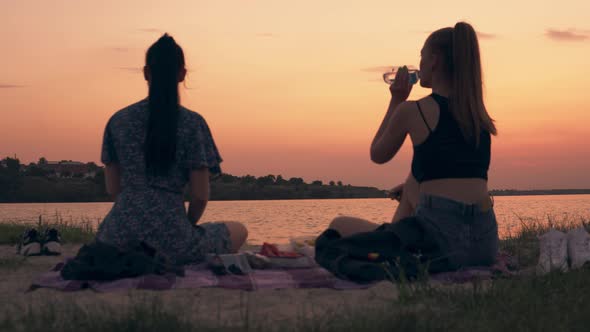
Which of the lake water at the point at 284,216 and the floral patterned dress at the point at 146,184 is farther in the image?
the lake water at the point at 284,216

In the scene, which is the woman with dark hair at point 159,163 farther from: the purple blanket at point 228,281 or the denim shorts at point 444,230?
the denim shorts at point 444,230

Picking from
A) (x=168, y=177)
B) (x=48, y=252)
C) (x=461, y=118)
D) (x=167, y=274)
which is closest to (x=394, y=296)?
(x=461, y=118)

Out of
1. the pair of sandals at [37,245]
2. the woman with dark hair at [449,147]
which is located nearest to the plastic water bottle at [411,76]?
the woman with dark hair at [449,147]

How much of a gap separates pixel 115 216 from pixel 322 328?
2.74m

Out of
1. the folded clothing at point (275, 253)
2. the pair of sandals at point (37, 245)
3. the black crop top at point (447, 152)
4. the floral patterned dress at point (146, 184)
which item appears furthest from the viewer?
the pair of sandals at point (37, 245)

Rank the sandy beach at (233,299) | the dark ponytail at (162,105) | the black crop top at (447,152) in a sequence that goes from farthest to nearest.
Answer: the dark ponytail at (162,105) < the black crop top at (447,152) < the sandy beach at (233,299)

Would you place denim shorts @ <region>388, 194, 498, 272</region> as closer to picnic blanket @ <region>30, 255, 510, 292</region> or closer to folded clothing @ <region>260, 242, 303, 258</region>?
picnic blanket @ <region>30, 255, 510, 292</region>

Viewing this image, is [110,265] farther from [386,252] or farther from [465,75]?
[465,75]

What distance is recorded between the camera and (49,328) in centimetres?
318

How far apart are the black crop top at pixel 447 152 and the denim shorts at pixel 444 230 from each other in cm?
22

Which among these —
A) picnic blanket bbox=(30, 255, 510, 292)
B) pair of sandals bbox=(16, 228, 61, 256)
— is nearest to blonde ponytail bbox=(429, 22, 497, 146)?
picnic blanket bbox=(30, 255, 510, 292)

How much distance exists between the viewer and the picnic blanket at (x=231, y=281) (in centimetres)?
462

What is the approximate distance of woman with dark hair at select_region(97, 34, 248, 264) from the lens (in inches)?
200

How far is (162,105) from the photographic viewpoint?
5070mm
